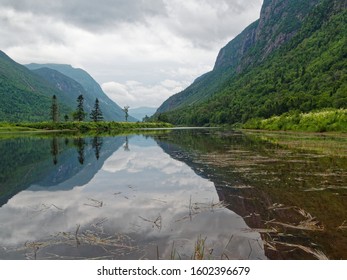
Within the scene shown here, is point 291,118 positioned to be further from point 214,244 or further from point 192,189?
point 214,244

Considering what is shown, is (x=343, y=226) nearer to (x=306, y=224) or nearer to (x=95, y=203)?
(x=306, y=224)

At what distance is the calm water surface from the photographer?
27.6 feet

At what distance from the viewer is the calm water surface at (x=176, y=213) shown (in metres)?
8.40

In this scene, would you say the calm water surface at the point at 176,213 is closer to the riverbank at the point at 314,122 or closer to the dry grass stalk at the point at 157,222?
the dry grass stalk at the point at 157,222

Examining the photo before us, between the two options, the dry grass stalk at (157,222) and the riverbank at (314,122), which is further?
the riverbank at (314,122)

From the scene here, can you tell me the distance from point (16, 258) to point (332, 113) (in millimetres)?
67639

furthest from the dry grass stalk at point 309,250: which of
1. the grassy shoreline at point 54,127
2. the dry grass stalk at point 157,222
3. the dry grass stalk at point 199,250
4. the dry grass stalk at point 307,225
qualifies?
the grassy shoreline at point 54,127

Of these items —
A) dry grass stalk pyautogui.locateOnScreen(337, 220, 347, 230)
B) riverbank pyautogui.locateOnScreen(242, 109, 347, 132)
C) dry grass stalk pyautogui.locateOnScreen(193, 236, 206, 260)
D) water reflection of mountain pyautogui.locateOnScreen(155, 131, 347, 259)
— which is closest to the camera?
dry grass stalk pyautogui.locateOnScreen(193, 236, 206, 260)

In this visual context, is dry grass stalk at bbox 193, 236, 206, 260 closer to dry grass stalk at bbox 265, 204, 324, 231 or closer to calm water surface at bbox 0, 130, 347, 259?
calm water surface at bbox 0, 130, 347, 259

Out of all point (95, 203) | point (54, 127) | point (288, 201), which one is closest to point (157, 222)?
point (95, 203)

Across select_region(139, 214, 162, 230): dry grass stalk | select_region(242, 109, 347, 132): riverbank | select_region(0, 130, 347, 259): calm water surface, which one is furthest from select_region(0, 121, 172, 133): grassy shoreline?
select_region(139, 214, 162, 230): dry grass stalk

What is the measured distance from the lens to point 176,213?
1184 centimetres

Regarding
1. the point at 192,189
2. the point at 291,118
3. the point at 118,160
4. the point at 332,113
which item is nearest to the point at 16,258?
the point at 192,189

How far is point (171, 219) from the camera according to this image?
11.1m
